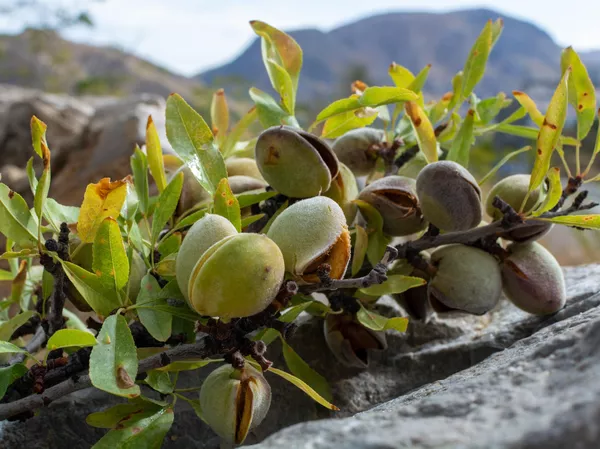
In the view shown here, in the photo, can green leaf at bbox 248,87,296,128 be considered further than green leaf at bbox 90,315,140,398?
Yes

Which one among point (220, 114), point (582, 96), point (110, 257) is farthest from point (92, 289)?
point (582, 96)

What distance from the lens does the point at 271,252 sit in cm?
48

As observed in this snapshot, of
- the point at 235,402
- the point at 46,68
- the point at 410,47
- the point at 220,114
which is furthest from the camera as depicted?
the point at 410,47

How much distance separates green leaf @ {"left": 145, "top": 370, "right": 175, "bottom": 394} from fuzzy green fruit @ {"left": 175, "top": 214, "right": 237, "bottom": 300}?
0.10m

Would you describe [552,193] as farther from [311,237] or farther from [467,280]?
[311,237]

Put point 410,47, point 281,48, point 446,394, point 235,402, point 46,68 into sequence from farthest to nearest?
1. point 410,47
2. point 46,68
3. point 281,48
4. point 235,402
5. point 446,394

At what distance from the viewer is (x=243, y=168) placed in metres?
0.78

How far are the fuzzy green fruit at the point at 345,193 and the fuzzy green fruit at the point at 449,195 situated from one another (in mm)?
79

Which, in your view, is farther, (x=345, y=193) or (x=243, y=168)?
(x=243, y=168)

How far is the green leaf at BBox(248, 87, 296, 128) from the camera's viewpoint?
0.73 metres

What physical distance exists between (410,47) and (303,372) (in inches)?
977

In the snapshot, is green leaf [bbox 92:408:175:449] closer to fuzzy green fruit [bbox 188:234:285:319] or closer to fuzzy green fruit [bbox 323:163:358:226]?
fuzzy green fruit [bbox 188:234:285:319]

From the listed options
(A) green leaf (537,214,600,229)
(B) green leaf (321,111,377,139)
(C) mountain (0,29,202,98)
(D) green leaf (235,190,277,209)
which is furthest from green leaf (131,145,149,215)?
(C) mountain (0,29,202,98)

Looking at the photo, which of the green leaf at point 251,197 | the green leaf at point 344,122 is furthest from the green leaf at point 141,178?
the green leaf at point 344,122
